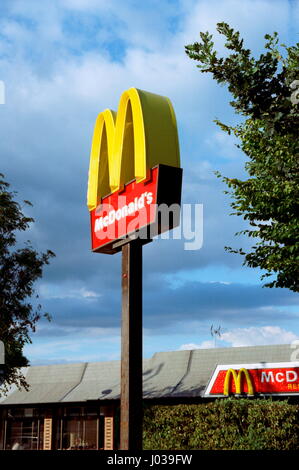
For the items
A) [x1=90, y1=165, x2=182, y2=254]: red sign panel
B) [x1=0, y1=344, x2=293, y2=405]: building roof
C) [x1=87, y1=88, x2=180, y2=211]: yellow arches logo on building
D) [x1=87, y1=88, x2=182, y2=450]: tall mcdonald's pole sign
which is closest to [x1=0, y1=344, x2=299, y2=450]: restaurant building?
[x1=0, y1=344, x2=293, y2=405]: building roof

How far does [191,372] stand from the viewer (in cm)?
2833

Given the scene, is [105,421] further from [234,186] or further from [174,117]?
[174,117]

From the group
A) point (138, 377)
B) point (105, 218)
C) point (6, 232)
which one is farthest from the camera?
point (6, 232)

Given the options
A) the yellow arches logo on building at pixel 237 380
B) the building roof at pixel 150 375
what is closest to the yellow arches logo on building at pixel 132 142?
the yellow arches logo on building at pixel 237 380

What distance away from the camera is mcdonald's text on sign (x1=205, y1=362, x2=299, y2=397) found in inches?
930

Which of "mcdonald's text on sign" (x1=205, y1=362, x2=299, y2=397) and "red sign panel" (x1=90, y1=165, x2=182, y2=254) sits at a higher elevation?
"red sign panel" (x1=90, y1=165, x2=182, y2=254)

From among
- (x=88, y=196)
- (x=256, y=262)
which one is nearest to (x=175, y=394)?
(x=256, y=262)

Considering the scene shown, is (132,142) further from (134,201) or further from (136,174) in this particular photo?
(134,201)

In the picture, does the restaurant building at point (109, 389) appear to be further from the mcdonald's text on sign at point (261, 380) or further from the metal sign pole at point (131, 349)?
the metal sign pole at point (131, 349)

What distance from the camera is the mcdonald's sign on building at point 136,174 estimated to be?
1216 cm

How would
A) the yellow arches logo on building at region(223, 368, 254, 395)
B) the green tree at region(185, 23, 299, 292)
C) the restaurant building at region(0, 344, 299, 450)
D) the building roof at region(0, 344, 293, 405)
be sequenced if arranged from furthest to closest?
1. the building roof at region(0, 344, 293, 405)
2. the restaurant building at region(0, 344, 299, 450)
3. the yellow arches logo on building at region(223, 368, 254, 395)
4. the green tree at region(185, 23, 299, 292)

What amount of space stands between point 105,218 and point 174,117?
10.0 feet

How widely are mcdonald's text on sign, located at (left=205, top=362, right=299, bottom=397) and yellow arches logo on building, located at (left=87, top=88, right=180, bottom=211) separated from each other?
12.7 metres

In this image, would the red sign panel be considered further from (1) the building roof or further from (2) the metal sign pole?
(1) the building roof
